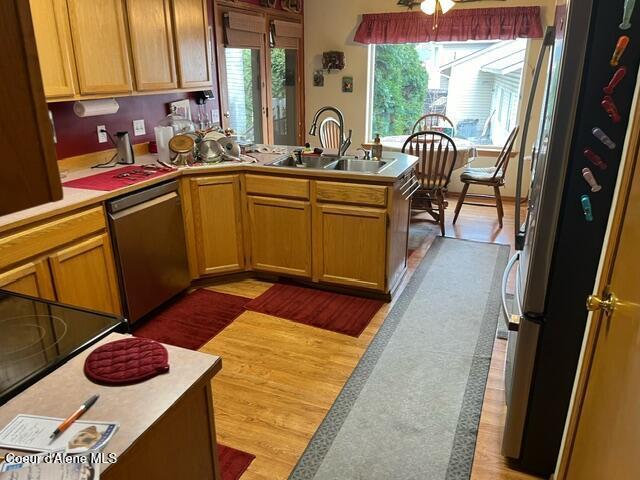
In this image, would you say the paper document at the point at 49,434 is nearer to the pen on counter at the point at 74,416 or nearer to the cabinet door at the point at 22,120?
the pen on counter at the point at 74,416

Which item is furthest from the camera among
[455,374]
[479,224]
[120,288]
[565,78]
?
[479,224]

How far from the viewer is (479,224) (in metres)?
4.91

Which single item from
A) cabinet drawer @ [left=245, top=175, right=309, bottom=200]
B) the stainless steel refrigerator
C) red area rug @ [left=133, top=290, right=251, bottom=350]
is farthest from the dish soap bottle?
the stainless steel refrigerator

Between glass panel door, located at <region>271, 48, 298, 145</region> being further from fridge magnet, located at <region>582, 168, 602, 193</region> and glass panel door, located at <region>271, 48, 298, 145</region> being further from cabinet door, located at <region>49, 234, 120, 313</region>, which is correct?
fridge magnet, located at <region>582, 168, 602, 193</region>

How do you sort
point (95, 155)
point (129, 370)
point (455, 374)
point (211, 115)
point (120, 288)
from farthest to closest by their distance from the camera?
1. point (211, 115)
2. point (95, 155)
3. point (120, 288)
4. point (455, 374)
5. point (129, 370)

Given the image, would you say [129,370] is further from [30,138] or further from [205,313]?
[205,313]

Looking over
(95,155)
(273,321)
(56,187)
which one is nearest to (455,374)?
(273,321)

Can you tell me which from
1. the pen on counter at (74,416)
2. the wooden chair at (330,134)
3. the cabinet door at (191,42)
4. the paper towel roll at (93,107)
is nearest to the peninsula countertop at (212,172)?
the paper towel roll at (93,107)

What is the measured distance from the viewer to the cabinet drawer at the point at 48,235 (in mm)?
2068

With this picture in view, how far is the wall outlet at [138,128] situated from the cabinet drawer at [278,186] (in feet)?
3.35

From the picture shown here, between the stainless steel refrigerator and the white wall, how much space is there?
14.1 ft

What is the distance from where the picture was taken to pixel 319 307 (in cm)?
320

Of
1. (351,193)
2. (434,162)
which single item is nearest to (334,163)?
(351,193)

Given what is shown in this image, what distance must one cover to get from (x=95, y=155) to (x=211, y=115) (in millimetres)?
1475
